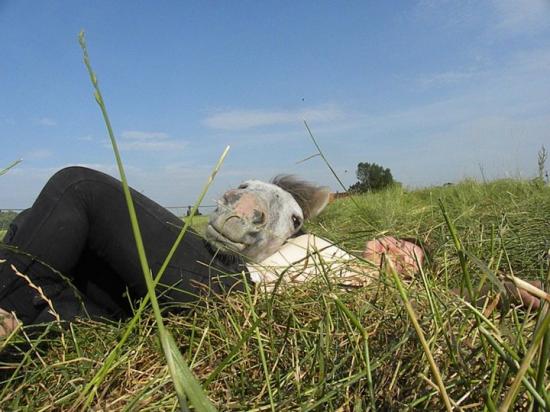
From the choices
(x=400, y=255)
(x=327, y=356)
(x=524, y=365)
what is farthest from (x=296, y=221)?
(x=524, y=365)

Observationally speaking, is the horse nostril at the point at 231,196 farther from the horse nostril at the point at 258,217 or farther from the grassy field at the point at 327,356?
the grassy field at the point at 327,356

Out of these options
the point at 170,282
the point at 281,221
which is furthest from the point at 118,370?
the point at 281,221

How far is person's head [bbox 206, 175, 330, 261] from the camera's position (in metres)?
1.39

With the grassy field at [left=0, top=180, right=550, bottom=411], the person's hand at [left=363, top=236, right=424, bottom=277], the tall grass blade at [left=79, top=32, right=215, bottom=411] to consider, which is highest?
the tall grass blade at [left=79, top=32, right=215, bottom=411]

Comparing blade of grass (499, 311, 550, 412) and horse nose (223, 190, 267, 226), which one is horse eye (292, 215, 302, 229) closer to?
horse nose (223, 190, 267, 226)

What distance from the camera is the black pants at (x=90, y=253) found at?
1105 millimetres

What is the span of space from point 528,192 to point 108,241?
336 centimetres

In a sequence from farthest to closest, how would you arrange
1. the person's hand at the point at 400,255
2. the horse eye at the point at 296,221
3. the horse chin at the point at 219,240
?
the horse eye at the point at 296,221 < the horse chin at the point at 219,240 < the person's hand at the point at 400,255

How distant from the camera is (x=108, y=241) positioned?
1.24 metres

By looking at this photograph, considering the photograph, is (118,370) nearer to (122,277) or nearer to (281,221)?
(122,277)

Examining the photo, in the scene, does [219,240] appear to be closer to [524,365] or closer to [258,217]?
[258,217]

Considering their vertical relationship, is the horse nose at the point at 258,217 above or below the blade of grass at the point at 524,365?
above

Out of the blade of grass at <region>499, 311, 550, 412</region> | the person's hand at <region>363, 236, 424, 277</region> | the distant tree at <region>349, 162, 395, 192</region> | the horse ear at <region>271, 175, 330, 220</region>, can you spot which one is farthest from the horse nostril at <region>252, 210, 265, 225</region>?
the distant tree at <region>349, 162, 395, 192</region>

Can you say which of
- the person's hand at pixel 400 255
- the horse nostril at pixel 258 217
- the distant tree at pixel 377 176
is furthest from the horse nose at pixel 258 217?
the distant tree at pixel 377 176
